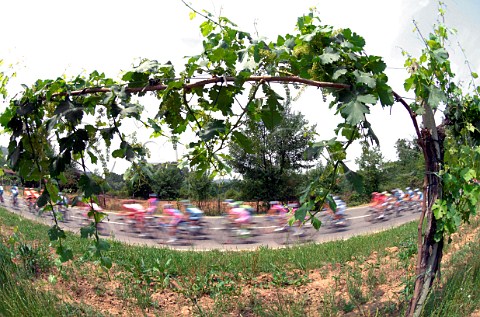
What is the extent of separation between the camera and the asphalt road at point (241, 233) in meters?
12.0

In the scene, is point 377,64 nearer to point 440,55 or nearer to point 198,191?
point 440,55

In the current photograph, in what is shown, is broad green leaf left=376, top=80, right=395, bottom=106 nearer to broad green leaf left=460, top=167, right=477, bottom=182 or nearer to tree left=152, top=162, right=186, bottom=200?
broad green leaf left=460, top=167, right=477, bottom=182

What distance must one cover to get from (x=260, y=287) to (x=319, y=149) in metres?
2.98

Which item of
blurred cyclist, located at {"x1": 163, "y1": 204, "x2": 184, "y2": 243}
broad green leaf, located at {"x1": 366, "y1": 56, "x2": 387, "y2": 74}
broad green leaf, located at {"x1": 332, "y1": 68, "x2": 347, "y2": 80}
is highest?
broad green leaf, located at {"x1": 366, "y1": 56, "x2": 387, "y2": 74}

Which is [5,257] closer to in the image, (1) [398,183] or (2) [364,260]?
(2) [364,260]

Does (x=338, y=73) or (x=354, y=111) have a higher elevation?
(x=338, y=73)

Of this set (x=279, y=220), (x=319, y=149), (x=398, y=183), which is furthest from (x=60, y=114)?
(x=398, y=183)

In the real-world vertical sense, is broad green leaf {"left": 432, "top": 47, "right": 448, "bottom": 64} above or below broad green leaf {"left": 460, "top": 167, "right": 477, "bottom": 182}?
above

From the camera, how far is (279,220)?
728 inches

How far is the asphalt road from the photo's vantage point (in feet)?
39.3

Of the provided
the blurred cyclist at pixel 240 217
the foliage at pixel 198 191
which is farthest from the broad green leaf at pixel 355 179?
the foliage at pixel 198 191

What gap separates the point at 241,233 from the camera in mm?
14758

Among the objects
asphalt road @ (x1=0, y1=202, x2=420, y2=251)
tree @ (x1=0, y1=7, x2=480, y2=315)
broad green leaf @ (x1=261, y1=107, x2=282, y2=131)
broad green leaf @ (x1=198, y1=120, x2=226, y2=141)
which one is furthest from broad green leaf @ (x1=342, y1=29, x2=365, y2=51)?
asphalt road @ (x1=0, y1=202, x2=420, y2=251)

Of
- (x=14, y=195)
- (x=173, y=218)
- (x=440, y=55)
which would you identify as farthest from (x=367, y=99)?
(x=14, y=195)
